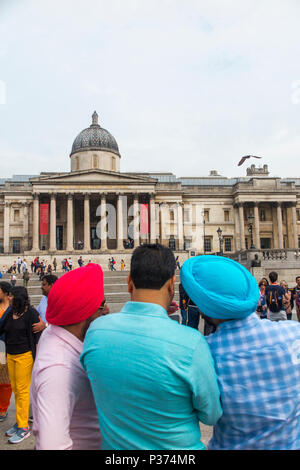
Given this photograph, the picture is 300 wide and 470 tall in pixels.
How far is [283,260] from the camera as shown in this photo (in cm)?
3136

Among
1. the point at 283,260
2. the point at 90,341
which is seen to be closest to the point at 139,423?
the point at 90,341

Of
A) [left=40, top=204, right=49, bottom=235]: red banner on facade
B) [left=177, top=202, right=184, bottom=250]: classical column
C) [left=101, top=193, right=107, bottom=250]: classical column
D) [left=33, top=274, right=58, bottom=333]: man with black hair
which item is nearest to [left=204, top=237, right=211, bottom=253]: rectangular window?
[left=177, top=202, right=184, bottom=250]: classical column

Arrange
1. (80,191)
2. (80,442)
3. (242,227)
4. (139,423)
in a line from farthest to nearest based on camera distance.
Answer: (242,227) < (80,191) < (80,442) < (139,423)

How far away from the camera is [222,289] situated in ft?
7.64

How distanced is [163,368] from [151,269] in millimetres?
615

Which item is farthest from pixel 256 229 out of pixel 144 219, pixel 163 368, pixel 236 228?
pixel 163 368

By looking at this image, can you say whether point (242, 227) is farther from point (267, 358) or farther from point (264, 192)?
point (267, 358)

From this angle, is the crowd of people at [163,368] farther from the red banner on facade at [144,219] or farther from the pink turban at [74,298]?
the red banner on facade at [144,219]

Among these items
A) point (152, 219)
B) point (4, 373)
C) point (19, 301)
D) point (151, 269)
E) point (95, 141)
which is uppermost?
point (95, 141)

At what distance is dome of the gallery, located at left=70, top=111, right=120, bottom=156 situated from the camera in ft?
170

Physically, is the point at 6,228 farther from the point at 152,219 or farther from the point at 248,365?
the point at 248,365

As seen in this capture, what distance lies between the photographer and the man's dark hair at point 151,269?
2305 millimetres

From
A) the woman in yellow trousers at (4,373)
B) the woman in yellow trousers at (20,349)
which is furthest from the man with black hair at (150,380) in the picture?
the woman in yellow trousers at (4,373)
